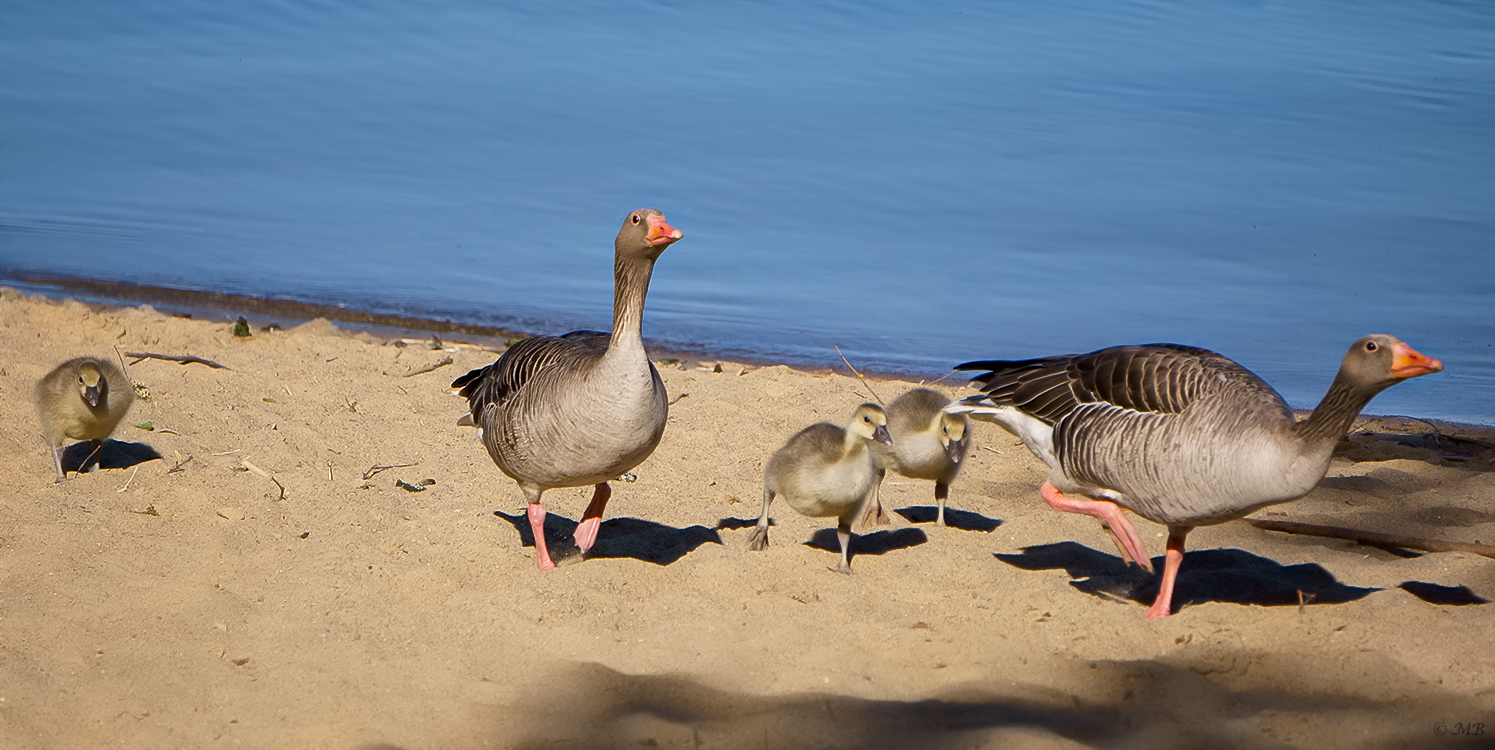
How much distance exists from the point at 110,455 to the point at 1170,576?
21.2 feet

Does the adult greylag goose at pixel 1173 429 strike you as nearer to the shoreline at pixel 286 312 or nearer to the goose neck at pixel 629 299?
the goose neck at pixel 629 299

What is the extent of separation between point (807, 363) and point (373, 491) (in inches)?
207

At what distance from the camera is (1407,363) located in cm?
510

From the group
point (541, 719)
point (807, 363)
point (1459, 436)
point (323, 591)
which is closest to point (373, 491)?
point (323, 591)

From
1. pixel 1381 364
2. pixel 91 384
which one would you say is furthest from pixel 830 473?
pixel 91 384

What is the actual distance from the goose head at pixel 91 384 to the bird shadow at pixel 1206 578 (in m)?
5.42

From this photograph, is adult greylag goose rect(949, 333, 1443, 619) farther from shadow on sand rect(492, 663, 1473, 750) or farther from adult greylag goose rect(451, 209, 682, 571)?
adult greylag goose rect(451, 209, 682, 571)

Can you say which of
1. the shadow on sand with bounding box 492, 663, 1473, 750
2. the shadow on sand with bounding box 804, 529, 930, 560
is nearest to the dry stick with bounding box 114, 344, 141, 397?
the shadow on sand with bounding box 804, 529, 930, 560

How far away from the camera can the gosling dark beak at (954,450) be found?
7.20 meters

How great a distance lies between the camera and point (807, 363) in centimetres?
1165

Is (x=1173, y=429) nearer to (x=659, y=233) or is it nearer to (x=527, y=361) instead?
(x=659, y=233)

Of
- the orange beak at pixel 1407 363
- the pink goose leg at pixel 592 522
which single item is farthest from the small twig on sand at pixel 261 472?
the orange beak at pixel 1407 363

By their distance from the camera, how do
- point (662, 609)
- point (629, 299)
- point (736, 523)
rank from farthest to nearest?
1. point (736, 523)
2. point (629, 299)
3. point (662, 609)

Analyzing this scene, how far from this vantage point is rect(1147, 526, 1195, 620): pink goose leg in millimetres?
5734
